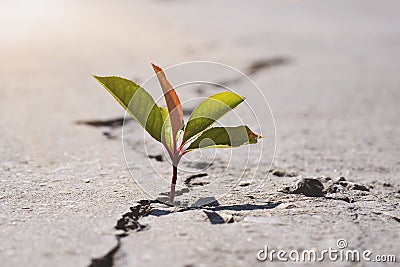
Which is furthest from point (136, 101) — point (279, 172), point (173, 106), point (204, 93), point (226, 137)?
point (204, 93)

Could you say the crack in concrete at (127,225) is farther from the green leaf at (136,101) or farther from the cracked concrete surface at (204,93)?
the green leaf at (136,101)

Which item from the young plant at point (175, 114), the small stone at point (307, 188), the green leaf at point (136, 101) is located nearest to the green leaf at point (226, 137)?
the young plant at point (175, 114)

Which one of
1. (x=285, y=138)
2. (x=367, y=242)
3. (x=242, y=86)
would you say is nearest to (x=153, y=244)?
(x=367, y=242)

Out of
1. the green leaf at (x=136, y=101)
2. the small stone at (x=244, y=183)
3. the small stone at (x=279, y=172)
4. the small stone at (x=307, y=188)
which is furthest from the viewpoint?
the small stone at (x=279, y=172)

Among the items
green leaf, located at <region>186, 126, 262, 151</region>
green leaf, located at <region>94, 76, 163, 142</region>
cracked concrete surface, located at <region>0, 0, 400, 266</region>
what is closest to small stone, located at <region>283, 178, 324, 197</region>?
cracked concrete surface, located at <region>0, 0, 400, 266</region>

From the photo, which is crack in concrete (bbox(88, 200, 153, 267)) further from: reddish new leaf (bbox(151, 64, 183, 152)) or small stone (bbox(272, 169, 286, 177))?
small stone (bbox(272, 169, 286, 177))

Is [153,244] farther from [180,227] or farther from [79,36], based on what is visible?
[79,36]

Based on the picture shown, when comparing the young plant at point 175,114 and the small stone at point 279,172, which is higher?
the young plant at point 175,114
